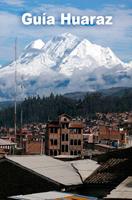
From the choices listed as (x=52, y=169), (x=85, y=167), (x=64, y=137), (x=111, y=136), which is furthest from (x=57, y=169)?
(x=111, y=136)

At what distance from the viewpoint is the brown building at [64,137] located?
88875 mm

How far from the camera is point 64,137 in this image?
91.2m

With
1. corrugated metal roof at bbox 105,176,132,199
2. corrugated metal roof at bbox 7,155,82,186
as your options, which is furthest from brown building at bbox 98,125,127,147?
corrugated metal roof at bbox 105,176,132,199

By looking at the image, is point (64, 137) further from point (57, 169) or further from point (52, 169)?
point (52, 169)

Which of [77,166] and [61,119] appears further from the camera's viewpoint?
[61,119]

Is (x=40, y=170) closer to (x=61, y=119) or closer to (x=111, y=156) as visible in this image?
(x=111, y=156)

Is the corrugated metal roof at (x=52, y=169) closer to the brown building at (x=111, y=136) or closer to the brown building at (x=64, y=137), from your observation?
the brown building at (x=64, y=137)

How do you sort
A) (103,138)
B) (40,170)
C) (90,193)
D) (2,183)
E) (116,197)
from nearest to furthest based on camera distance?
(116,197)
(90,193)
(40,170)
(2,183)
(103,138)

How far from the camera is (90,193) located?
23.1 m

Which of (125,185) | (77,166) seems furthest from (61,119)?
(125,185)

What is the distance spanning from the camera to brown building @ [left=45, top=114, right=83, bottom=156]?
88.9m

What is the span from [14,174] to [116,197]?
A: 10.6 meters

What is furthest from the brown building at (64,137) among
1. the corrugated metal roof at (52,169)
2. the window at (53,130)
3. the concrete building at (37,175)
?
the concrete building at (37,175)

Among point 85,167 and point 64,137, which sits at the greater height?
point 64,137
